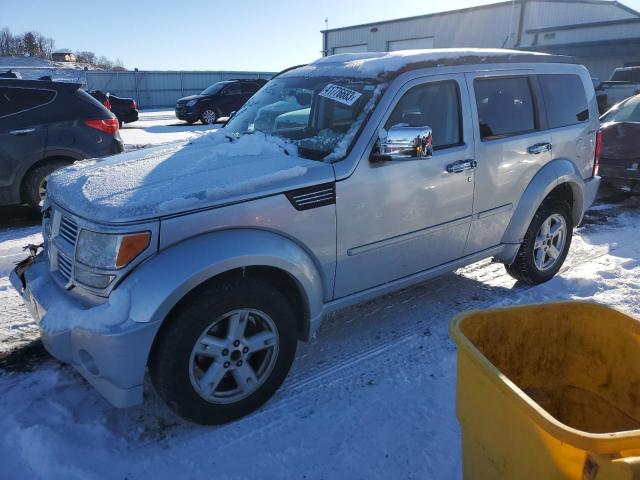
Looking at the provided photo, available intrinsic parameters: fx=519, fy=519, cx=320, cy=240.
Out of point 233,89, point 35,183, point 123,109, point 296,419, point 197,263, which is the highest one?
point 233,89

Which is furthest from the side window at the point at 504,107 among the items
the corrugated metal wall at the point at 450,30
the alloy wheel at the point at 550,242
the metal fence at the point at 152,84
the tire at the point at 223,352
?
the metal fence at the point at 152,84

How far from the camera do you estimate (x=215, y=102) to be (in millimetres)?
20047

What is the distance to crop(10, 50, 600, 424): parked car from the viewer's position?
99.7 inches

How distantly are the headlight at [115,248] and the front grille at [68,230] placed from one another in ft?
0.71

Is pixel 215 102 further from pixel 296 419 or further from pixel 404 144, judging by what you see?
pixel 296 419

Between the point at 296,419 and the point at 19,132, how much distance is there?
17.9 ft

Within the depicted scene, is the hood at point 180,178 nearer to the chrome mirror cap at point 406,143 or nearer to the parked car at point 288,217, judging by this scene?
the parked car at point 288,217

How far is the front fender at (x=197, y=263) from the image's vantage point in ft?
8.04

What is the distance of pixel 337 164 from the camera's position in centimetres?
308

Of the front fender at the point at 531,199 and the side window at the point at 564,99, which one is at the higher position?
the side window at the point at 564,99

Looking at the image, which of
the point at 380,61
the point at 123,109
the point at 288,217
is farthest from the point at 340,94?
the point at 123,109

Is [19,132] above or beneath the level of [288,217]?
above

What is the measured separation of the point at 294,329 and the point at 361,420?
63 cm

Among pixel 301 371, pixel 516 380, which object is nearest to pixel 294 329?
pixel 301 371
